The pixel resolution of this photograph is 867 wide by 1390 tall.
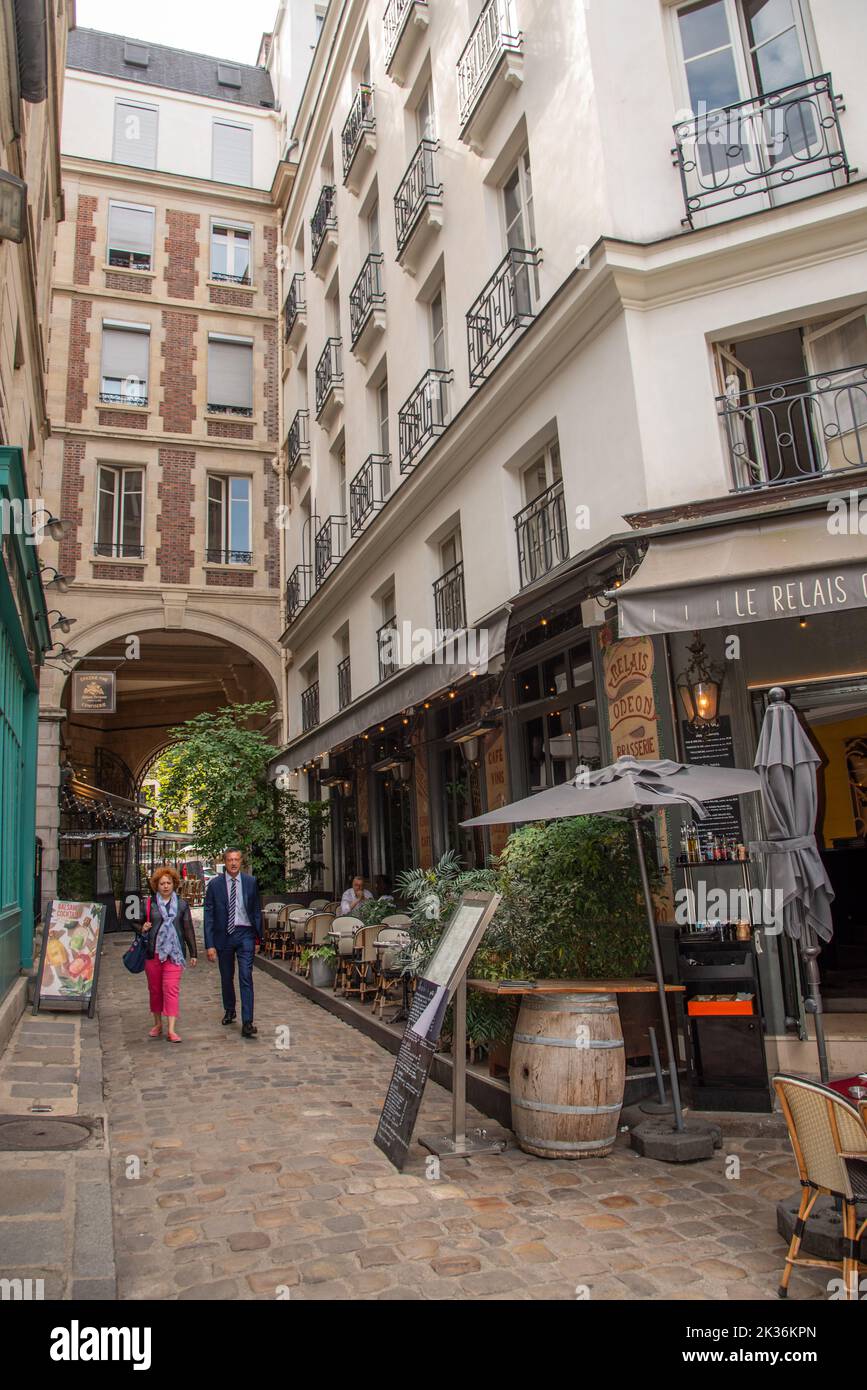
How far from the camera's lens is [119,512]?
66.8 ft

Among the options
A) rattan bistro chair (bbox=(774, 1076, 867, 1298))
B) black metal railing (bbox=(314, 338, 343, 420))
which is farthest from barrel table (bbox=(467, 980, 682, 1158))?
black metal railing (bbox=(314, 338, 343, 420))

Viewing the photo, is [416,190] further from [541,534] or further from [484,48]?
[541,534]

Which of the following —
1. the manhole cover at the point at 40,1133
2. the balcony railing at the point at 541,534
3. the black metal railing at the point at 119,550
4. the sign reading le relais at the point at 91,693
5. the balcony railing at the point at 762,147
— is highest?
the black metal railing at the point at 119,550

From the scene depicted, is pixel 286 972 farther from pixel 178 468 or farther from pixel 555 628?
pixel 178 468

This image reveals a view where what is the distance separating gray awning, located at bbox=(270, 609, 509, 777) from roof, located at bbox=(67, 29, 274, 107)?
19.5 metres

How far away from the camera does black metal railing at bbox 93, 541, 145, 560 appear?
19.9m

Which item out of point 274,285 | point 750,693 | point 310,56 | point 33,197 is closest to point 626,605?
point 750,693

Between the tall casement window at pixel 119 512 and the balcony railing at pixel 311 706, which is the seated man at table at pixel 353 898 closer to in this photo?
the balcony railing at pixel 311 706

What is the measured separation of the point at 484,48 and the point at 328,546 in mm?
8512

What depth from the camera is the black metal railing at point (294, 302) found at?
20.2 metres

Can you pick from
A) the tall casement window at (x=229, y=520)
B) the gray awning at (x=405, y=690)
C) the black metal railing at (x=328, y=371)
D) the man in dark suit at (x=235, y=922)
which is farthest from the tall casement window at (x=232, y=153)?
the man in dark suit at (x=235, y=922)

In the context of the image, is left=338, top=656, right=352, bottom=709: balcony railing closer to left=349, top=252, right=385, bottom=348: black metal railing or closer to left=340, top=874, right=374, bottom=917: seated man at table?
left=340, top=874, right=374, bottom=917: seated man at table

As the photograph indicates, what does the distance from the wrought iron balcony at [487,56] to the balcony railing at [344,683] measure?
8.31m

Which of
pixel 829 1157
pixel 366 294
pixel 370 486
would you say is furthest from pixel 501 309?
pixel 829 1157
